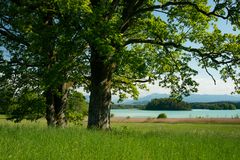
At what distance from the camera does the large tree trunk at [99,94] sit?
2338cm

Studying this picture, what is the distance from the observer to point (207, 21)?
27016mm

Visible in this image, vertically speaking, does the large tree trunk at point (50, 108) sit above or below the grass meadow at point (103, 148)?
above

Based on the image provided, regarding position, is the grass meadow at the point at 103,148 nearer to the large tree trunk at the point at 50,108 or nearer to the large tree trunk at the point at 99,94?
the large tree trunk at the point at 99,94

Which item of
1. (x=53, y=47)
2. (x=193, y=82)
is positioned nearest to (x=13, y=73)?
(x=53, y=47)

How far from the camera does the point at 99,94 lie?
2344cm

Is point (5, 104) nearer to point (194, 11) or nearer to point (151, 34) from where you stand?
point (151, 34)

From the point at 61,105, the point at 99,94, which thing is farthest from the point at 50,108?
the point at 99,94

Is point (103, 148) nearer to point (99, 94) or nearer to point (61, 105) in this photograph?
point (99, 94)

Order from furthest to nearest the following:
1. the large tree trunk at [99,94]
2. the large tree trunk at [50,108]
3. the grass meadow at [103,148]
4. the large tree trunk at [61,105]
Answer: the large tree trunk at [61,105], the large tree trunk at [50,108], the large tree trunk at [99,94], the grass meadow at [103,148]

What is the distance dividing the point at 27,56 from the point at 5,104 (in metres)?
5.23

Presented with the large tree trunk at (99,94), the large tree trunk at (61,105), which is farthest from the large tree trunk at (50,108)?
the large tree trunk at (99,94)

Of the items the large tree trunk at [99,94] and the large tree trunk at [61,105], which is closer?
the large tree trunk at [99,94]

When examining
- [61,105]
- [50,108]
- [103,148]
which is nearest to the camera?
[103,148]

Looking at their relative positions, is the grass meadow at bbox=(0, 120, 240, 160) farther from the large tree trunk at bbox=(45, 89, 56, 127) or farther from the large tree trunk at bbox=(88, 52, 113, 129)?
the large tree trunk at bbox=(45, 89, 56, 127)
